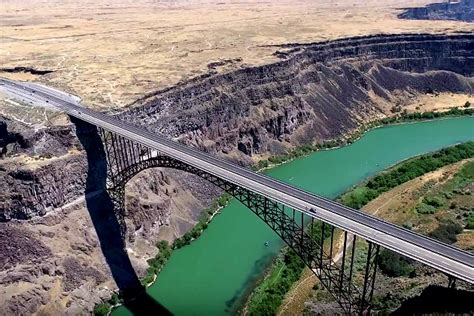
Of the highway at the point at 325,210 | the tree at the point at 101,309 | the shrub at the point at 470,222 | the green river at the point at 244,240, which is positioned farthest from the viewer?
the shrub at the point at 470,222

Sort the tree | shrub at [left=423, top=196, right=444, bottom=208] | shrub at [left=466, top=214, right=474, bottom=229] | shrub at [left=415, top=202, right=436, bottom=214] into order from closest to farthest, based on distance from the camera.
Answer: the tree < shrub at [left=466, top=214, right=474, bottom=229] < shrub at [left=415, top=202, right=436, bottom=214] < shrub at [left=423, top=196, right=444, bottom=208]

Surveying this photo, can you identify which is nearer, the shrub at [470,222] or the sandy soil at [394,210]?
the sandy soil at [394,210]

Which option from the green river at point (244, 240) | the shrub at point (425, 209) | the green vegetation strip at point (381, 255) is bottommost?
the green river at point (244, 240)

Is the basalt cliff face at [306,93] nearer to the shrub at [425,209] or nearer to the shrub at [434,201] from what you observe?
the shrub at [434,201]

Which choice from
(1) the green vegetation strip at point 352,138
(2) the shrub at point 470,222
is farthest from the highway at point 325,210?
(1) the green vegetation strip at point 352,138

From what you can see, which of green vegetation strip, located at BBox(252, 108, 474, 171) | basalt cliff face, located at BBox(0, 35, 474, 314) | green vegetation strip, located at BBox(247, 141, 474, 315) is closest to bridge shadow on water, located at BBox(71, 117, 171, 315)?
basalt cliff face, located at BBox(0, 35, 474, 314)

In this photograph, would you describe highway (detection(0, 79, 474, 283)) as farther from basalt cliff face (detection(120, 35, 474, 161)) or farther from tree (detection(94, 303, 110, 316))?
basalt cliff face (detection(120, 35, 474, 161))
